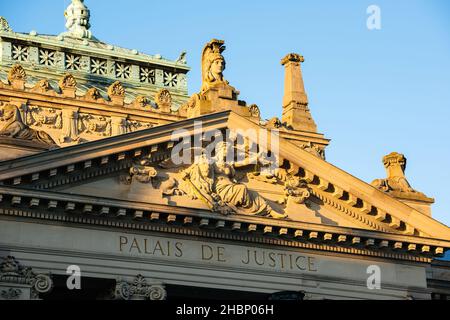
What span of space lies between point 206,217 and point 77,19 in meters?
29.4

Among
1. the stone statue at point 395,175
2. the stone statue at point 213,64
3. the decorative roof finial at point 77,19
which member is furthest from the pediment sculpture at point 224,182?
the decorative roof finial at point 77,19

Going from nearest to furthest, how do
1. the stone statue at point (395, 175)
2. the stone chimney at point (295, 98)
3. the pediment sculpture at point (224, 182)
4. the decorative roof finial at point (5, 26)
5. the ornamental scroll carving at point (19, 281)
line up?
the ornamental scroll carving at point (19, 281) < the pediment sculpture at point (224, 182) < the stone statue at point (395, 175) < the stone chimney at point (295, 98) < the decorative roof finial at point (5, 26)

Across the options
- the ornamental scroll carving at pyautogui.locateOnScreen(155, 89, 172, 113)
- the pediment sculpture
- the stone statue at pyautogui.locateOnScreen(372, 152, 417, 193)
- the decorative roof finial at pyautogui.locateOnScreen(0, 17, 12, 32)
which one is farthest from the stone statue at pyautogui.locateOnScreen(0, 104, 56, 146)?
the decorative roof finial at pyautogui.locateOnScreen(0, 17, 12, 32)

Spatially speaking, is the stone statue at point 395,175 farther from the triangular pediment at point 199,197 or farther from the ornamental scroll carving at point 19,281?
the ornamental scroll carving at point 19,281

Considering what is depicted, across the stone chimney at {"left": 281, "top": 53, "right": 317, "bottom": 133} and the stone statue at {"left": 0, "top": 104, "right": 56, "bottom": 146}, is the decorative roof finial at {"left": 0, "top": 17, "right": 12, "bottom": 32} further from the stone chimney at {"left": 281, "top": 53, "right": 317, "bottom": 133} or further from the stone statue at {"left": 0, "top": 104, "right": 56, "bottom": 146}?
the stone statue at {"left": 0, "top": 104, "right": 56, "bottom": 146}

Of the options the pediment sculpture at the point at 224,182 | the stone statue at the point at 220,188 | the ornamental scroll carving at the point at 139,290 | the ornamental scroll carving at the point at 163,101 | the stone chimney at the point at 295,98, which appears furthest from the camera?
the ornamental scroll carving at the point at 163,101

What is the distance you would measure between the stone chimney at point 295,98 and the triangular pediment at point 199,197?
6982 mm

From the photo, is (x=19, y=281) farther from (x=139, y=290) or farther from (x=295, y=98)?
(x=295, y=98)

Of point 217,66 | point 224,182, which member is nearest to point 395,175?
point 217,66

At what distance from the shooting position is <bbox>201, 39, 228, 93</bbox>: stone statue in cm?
5397

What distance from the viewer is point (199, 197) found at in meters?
50.1

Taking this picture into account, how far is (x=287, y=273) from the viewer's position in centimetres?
5134

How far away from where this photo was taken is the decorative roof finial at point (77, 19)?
A: 74475mm
